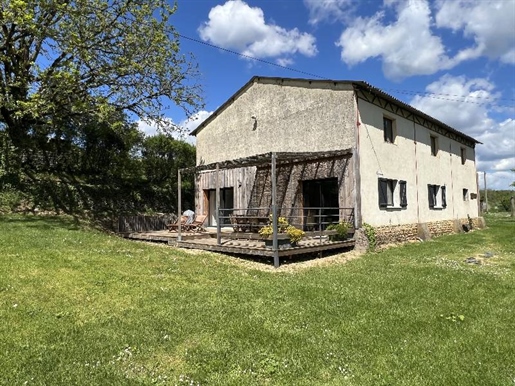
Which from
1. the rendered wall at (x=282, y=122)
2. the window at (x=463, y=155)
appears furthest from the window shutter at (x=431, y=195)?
the rendered wall at (x=282, y=122)

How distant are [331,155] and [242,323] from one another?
33.0 feet

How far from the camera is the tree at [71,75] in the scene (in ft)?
47.2

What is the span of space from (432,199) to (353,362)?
1772 cm

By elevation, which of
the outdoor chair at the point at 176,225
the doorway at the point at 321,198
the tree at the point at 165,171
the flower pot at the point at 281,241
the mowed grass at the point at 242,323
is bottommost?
the mowed grass at the point at 242,323

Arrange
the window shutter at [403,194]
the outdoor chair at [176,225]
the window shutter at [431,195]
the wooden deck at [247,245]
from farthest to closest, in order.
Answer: the window shutter at [431,195], the outdoor chair at [176,225], the window shutter at [403,194], the wooden deck at [247,245]

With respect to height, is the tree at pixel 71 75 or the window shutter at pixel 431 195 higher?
the tree at pixel 71 75

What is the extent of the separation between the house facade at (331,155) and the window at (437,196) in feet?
0.18

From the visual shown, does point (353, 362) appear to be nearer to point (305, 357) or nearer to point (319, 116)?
point (305, 357)

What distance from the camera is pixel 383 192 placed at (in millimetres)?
15602

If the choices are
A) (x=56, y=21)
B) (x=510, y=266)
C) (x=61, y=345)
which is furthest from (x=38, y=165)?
(x=510, y=266)

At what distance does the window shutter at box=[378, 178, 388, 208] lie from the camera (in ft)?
50.2

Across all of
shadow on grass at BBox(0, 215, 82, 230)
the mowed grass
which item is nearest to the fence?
shadow on grass at BBox(0, 215, 82, 230)

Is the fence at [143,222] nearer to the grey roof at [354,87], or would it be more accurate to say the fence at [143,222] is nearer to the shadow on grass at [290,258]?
the grey roof at [354,87]

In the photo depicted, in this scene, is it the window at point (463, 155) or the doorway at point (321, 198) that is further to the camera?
the window at point (463, 155)
